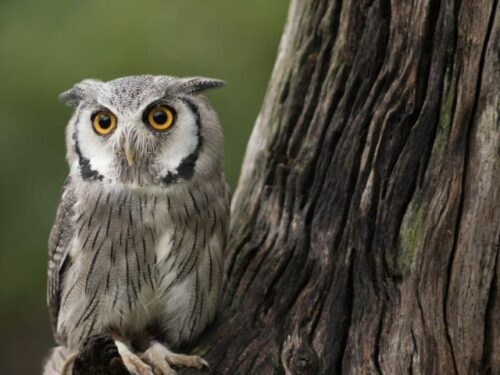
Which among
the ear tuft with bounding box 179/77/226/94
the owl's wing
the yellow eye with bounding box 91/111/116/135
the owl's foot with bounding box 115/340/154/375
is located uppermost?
the ear tuft with bounding box 179/77/226/94

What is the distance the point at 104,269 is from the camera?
11.7 feet

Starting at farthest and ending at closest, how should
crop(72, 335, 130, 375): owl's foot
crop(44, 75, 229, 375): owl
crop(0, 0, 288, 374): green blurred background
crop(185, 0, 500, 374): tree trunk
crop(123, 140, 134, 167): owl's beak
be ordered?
crop(0, 0, 288, 374): green blurred background < crop(44, 75, 229, 375): owl < crop(123, 140, 134, 167): owl's beak < crop(185, 0, 500, 374): tree trunk < crop(72, 335, 130, 375): owl's foot

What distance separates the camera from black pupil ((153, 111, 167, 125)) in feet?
11.5

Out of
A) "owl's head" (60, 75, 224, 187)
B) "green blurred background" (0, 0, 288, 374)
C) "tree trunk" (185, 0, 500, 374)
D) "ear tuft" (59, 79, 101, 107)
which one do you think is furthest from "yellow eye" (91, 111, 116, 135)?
"green blurred background" (0, 0, 288, 374)

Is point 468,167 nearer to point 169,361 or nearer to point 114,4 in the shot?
point 169,361

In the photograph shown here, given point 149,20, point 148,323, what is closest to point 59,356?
point 148,323

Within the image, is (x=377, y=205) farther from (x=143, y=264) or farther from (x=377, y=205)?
(x=143, y=264)

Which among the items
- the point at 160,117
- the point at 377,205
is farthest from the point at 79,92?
the point at 377,205

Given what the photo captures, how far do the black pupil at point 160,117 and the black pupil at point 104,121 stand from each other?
0.57 feet

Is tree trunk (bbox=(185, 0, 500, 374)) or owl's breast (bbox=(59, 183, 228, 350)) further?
owl's breast (bbox=(59, 183, 228, 350))

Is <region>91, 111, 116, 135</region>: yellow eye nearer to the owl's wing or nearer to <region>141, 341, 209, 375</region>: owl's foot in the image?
the owl's wing

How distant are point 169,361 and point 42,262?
2717mm

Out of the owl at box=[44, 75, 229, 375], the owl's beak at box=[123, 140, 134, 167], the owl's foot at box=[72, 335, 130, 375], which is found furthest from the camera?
the owl at box=[44, 75, 229, 375]

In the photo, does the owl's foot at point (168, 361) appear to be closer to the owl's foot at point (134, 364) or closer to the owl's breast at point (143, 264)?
the owl's foot at point (134, 364)
